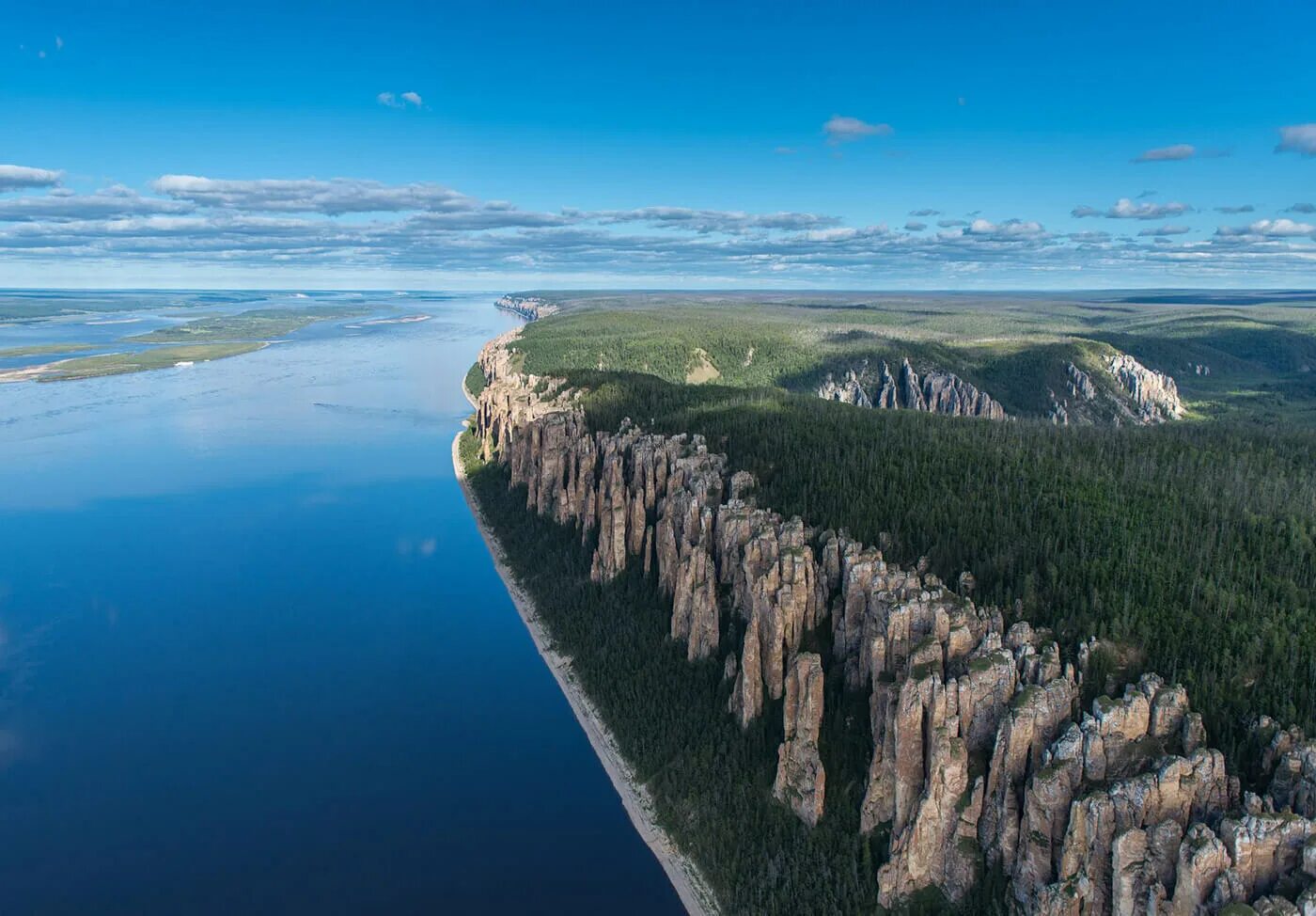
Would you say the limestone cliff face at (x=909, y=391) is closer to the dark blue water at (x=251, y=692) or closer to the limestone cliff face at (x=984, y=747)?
the dark blue water at (x=251, y=692)

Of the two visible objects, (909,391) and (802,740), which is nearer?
(802,740)

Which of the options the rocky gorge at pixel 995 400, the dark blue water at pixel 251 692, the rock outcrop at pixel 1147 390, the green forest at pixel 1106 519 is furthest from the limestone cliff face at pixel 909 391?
the dark blue water at pixel 251 692

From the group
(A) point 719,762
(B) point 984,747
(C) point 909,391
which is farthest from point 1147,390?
(B) point 984,747

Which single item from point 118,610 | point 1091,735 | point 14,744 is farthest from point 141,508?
point 1091,735

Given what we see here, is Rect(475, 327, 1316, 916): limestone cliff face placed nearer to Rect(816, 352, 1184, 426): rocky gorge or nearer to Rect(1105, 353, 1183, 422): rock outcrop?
Rect(816, 352, 1184, 426): rocky gorge

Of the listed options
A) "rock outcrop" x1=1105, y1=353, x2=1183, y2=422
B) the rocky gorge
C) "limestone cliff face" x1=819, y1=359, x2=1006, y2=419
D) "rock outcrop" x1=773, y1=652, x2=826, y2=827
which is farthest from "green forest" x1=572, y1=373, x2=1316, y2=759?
"rock outcrop" x1=1105, y1=353, x2=1183, y2=422

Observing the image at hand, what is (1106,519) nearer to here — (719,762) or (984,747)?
(984,747)
